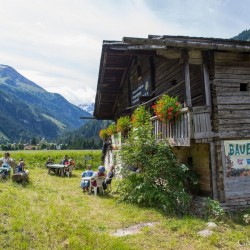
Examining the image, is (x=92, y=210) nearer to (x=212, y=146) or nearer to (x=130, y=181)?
(x=130, y=181)

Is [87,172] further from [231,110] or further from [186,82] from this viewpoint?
[231,110]

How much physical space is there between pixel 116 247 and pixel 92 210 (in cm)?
397

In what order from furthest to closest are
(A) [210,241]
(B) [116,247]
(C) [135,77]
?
(C) [135,77], (A) [210,241], (B) [116,247]

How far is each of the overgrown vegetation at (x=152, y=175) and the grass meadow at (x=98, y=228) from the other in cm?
47

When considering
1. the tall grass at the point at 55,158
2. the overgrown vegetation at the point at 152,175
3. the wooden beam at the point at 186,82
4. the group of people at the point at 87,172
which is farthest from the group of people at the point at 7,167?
the tall grass at the point at 55,158

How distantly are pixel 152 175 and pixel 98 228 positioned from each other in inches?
124

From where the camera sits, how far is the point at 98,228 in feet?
27.5

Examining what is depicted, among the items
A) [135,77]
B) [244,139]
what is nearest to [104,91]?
[135,77]

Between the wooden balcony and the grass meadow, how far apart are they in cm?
247

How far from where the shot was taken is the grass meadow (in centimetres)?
709

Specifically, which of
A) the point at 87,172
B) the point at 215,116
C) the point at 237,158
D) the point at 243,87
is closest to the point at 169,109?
the point at 215,116

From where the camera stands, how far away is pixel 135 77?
17906 millimetres

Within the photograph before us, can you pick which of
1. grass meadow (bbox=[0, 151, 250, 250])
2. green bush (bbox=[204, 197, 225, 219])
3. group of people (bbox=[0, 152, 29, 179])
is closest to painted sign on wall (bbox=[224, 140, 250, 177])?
green bush (bbox=[204, 197, 225, 219])

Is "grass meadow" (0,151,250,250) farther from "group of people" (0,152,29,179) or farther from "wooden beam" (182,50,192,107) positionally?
"group of people" (0,152,29,179)
